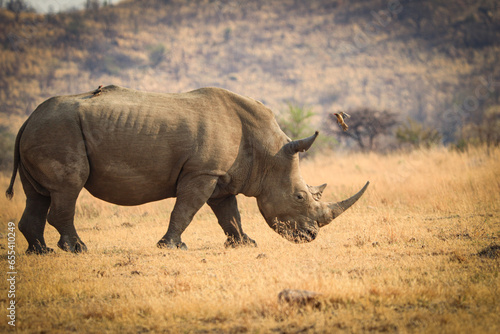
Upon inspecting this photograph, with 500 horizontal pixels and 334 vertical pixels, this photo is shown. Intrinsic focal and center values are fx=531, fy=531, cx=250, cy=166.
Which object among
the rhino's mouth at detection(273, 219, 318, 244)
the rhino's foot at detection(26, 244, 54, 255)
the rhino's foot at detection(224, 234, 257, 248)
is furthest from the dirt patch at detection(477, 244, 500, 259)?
the rhino's foot at detection(26, 244, 54, 255)

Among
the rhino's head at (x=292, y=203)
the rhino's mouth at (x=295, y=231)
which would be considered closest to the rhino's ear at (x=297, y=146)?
the rhino's head at (x=292, y=203)

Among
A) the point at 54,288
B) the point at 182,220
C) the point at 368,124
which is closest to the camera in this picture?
the point at 54,288

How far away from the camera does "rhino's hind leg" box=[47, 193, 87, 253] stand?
728 centimetres

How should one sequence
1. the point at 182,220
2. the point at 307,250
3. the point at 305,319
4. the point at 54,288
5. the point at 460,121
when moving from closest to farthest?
the point at 305,319, the point at 54,288, the point at 307,250, the point at 182,220, the point at 460,121

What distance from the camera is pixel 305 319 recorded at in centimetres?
415

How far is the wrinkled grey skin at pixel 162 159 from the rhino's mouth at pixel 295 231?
0.6 inches

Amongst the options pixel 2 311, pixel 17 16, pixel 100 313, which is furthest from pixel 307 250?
pixel 17 16

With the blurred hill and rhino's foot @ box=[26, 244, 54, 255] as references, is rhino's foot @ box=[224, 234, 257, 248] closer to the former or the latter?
rhino's foot @ box=[26, 244, 54, 255]

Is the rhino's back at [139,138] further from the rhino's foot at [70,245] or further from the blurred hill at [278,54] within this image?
the blurred hill at [278,54]

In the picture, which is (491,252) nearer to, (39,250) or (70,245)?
(70,245)

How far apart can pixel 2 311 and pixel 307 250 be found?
3786 mm

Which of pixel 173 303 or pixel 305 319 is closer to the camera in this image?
pixel 305 319

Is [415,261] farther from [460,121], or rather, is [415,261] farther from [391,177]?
[460,121]

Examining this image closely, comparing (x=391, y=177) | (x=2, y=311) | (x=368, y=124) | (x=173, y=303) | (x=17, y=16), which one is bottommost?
(x=17, y=16)
